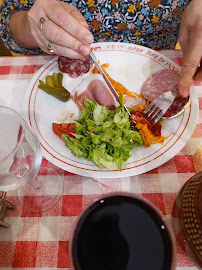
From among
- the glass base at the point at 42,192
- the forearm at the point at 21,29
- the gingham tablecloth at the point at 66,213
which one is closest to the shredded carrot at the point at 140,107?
the gingham tablecloth at the point at 66,213

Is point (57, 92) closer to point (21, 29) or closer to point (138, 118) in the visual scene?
point (138, 118)

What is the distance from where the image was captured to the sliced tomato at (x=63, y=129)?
1.14m

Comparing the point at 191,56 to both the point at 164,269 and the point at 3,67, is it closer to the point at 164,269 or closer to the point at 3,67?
the point at 164,269

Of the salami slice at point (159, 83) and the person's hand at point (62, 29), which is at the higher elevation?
the person's hand at point (62, 29)

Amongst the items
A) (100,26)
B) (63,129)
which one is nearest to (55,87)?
(63,129)

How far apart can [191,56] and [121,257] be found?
3.25 ft

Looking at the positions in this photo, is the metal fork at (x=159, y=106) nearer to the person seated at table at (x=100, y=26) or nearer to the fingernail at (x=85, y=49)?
the person seated at table at (x=100, y=26)

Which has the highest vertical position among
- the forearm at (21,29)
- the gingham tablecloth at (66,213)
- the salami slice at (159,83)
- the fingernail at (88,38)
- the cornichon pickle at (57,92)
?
the fingernail at (88,38)

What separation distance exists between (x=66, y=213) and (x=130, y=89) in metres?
0.78

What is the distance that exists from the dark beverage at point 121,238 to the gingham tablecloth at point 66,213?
33cm

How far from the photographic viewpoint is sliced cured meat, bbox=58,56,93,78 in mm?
1350

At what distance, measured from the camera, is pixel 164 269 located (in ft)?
1.95

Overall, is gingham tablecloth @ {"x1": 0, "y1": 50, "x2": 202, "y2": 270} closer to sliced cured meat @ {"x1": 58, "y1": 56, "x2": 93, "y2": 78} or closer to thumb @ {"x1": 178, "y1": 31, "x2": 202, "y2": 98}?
thumb @ {"x1": 178, "y1": 31, "x2": 202, "y2": 98}

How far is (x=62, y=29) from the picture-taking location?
1.20 meters
